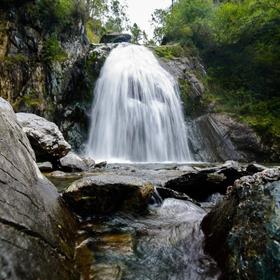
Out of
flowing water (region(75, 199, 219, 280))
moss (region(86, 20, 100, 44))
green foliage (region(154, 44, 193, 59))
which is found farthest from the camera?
moss (region(86, 20, 100, 44))

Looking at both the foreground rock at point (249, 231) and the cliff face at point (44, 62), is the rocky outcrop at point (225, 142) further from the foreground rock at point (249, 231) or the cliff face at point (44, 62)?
the foreground rock at point (249, 231)

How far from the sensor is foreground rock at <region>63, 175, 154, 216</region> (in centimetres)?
420

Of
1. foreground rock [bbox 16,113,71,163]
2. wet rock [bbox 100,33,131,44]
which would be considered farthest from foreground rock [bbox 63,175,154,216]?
wet rock [bbox 100,33,131,44]

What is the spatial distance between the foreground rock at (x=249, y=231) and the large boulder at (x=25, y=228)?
1.29 metres

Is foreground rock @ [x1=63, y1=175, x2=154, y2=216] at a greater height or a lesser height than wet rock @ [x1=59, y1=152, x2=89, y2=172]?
greater

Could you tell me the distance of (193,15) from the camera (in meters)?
23.8

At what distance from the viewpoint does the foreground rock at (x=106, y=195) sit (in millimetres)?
4203

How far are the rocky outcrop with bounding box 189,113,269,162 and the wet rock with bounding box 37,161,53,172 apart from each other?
8863mm

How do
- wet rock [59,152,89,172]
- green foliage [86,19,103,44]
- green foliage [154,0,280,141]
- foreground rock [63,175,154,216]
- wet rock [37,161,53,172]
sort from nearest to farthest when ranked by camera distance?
foreground rock [63,175,154,216], wet rock [37,161,53,172], wet rock [59,152,89,172], green foliage [154,0,280,141], green foliage [86,19,103,44]

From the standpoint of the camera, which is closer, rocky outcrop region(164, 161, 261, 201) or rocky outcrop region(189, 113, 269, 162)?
rocky outcrop region(164, 161, 261, 201)

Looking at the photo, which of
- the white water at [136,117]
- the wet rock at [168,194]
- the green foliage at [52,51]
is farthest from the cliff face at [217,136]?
the wet rock at [168,194]

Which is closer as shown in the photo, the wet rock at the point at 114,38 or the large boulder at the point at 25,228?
the large boulder at the point at 25,228

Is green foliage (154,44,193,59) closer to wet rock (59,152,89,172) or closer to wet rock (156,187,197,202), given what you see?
wet rock (59,152,89,172)

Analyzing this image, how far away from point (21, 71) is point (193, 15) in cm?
1556
